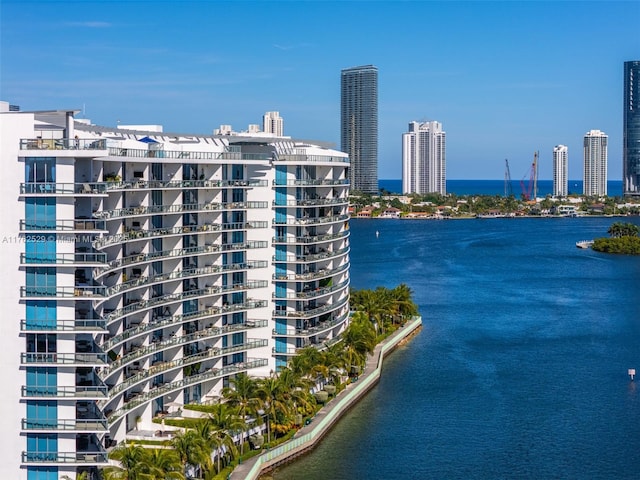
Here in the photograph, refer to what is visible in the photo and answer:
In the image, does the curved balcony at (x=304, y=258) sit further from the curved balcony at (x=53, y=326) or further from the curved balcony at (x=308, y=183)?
the curved balcony at (x=53, y=326)

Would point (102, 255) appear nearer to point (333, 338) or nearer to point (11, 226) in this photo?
point (11, 226)

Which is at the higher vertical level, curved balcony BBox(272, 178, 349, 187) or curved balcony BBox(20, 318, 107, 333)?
curved balcony BBox(272, 178, 349, 187)

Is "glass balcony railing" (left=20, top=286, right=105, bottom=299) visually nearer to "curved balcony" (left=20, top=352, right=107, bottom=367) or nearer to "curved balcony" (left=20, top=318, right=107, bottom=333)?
"curved balcony" (left=20, top=318, right=107, bottom=333)

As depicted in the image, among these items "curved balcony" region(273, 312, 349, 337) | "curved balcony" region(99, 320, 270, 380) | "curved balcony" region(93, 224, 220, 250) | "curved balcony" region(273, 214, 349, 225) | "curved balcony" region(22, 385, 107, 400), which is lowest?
"curved balcony" region(273, 312, 349, 337)

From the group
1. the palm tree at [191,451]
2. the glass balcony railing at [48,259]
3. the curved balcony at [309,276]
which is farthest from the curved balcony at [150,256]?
the palm tree at [191,451]

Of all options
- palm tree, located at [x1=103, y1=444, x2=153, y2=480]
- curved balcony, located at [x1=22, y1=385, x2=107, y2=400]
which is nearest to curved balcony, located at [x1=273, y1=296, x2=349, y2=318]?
palm tree, located at [x1=103, y1=444, x2=153, y2=480]

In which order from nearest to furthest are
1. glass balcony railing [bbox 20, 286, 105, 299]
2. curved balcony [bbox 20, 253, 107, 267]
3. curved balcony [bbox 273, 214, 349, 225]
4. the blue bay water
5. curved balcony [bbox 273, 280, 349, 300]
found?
1. curved balcony [bbox 20, 253, 107, 267]
2. glass balcony railing [bbox 20, 286, 105, 299]
3. the blue bay water
4. curved balcony [bbox 273, 214, 349, 225]
5. curved balcony [bbox 273, 280, 349, 300]

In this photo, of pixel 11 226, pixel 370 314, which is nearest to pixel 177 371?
pixel 11 226
